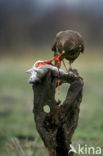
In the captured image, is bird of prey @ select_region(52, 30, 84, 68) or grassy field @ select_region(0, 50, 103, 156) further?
grassy field @ select_region(0, 50, 103, 156)

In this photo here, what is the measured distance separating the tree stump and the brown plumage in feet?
0.41

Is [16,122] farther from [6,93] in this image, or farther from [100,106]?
[6,93]

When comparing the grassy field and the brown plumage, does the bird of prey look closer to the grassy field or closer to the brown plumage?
the brown plumage

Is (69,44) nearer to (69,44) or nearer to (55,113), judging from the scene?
(69,44)

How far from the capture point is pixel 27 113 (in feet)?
21.3

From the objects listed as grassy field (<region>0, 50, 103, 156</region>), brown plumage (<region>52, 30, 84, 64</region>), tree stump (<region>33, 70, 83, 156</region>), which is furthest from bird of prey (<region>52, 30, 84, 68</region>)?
grassy field (<region>0, 50, 103, 156</region>)

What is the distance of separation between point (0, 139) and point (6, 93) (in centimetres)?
288

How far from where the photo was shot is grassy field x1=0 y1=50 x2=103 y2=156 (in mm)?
4285

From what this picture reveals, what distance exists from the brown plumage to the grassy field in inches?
39.7

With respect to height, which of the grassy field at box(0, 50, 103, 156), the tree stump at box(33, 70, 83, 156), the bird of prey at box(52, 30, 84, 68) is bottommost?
the grassy field at box(0, 50, 103, 156)

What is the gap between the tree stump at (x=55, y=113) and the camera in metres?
2.51

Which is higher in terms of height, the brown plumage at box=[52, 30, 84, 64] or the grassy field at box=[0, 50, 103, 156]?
the brown plumage at box=[52, 30, 84, 64]

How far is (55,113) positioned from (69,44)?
430 mm

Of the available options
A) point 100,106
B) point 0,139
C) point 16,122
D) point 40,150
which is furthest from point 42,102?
point 100,106
